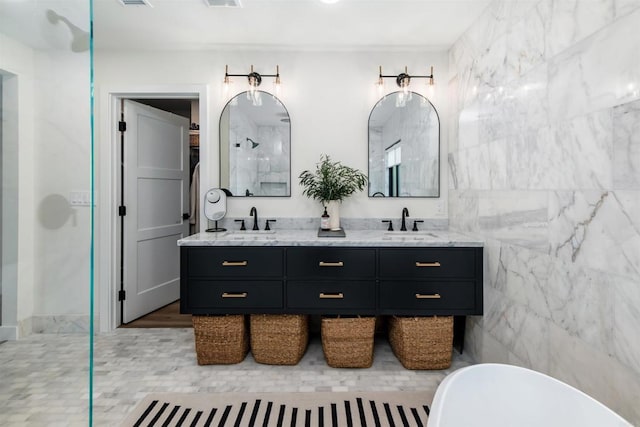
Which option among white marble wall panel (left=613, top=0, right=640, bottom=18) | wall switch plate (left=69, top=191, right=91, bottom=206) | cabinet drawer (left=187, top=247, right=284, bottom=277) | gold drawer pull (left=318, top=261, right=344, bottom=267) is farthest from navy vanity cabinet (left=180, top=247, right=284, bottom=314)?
white marble wall panel (left=613, top=0, right=640, bottom=18)

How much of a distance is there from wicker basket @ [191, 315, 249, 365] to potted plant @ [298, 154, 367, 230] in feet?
3.41

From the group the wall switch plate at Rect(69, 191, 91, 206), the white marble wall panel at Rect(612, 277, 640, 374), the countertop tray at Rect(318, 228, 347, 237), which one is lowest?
the white marble wall panel at Rect(612, 277, 640, 374)

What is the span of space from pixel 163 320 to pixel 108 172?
1427 mm

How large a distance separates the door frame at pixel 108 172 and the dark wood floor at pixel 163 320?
245 mm

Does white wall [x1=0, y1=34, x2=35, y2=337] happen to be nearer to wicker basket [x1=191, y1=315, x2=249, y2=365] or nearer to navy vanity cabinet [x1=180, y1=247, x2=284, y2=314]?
navy vanity cabinet [x1=180, y1=247, x2=284, y2=314]

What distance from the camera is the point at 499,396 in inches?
43.6

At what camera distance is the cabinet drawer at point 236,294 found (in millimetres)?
2359

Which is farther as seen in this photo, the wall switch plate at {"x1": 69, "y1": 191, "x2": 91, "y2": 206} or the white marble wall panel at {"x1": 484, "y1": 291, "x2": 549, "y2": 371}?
the white marble wall panel at {"x1": 484, "y1": 291, "x2": 549, "y2": 371}

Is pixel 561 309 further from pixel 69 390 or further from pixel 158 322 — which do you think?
pixel 158 322

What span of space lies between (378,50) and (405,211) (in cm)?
137

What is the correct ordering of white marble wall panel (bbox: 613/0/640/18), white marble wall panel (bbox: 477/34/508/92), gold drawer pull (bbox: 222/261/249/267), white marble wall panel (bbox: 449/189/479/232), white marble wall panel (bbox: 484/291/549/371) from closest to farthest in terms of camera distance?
white marble wall panel (bbox: 613/0/640/18) → white marble wall panel (bbox: 484/291/549/371) → white marble wall panel (bbox: 477/34/508/92) → gold drawer pull (bbox: 222/261/249/267) → white marble wall panel (bbox: 449/189/479/232)

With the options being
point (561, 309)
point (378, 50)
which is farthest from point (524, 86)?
point (378, 50)

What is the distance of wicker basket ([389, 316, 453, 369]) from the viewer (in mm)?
2373

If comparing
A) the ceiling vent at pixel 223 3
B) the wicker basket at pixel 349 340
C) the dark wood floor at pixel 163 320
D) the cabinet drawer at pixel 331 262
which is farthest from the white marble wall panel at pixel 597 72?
the dark wood floor at pixel 163 320
